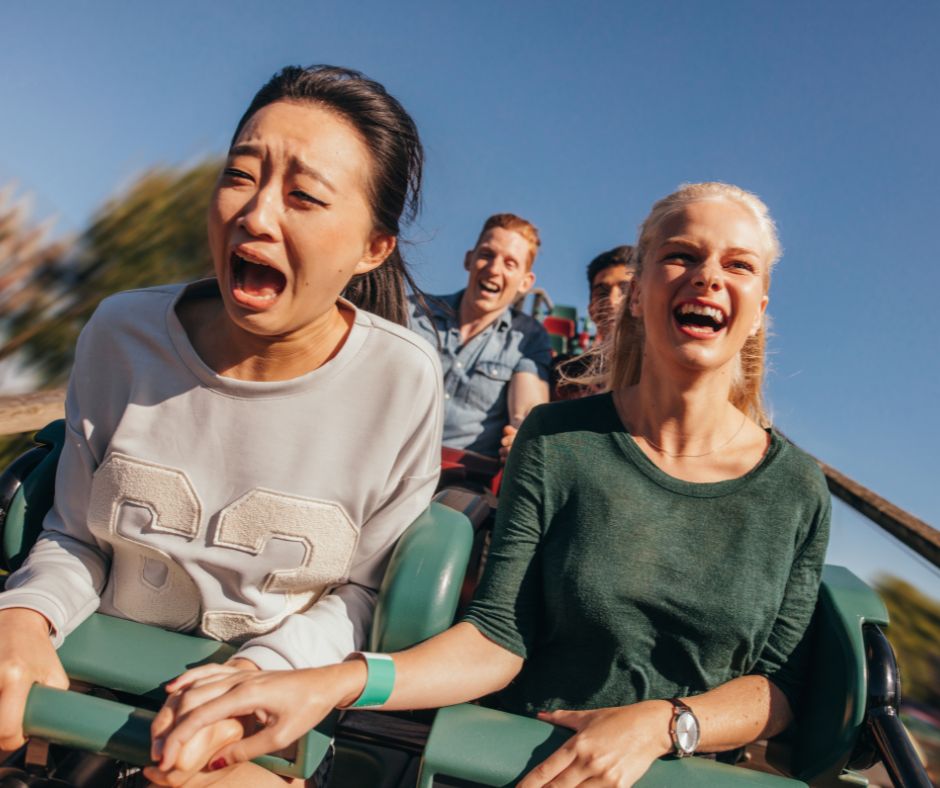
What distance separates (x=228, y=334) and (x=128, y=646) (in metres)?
0.47

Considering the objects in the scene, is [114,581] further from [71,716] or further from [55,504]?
[71,716]

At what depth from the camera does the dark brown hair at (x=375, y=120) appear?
1.22 metres

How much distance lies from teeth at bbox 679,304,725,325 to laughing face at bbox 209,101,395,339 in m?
0.54

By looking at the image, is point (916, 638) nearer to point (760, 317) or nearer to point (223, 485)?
point (760, 317)

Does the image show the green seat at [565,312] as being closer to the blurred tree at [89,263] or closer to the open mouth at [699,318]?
the blurred tree at [89,263]

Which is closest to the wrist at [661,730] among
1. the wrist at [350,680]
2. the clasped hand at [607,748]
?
the clasped hand at [607,748]

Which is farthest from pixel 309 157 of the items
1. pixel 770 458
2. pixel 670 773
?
pixel 670 773

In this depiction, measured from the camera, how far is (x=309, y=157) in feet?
3.76

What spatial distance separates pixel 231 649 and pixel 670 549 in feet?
2.17

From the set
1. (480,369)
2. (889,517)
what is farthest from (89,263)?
(889,517)

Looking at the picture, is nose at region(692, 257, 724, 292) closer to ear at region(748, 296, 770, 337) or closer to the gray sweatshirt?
ear at region(748, 296, 770, 337)

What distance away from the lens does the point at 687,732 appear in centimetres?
112

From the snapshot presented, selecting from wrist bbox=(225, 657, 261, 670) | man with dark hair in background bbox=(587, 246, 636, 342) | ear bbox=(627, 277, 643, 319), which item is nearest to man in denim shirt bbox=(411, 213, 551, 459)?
man with dark hair in background bbox=(587, 246, 636, 342)

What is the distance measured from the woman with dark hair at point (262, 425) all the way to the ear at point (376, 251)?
4 centimetres
